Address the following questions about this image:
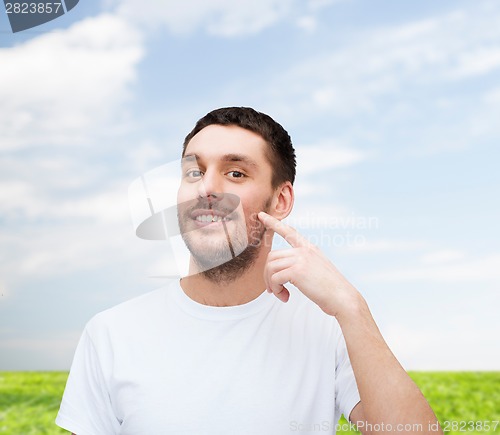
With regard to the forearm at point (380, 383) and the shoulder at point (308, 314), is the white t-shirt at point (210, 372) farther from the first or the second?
the forearm at point (380, 383)

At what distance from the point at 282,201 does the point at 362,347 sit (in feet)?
2.95

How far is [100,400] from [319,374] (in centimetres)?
80

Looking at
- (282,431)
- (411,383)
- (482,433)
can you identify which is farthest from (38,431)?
(411,383)

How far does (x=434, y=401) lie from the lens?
5.86 meters

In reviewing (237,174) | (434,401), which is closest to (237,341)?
(237,174)

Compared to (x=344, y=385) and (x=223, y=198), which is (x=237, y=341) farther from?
(x=223, y=198)

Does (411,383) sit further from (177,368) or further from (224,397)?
(177,368)

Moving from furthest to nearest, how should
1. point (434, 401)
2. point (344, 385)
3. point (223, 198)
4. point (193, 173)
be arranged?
point (434, 401) → point (193, 173) → point (223, 198) → point (344, 385)

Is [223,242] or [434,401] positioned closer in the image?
[223,242]

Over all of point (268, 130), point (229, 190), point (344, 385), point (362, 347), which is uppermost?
point (268, 130)

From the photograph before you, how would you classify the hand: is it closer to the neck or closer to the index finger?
the index finger

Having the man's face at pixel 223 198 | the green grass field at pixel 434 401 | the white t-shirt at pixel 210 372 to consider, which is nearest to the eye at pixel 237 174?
the man's face at pixel 223 198

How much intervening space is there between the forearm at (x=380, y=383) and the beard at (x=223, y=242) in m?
0.57

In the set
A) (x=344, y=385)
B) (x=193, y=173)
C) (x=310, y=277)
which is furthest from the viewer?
(x=193, y=173)
